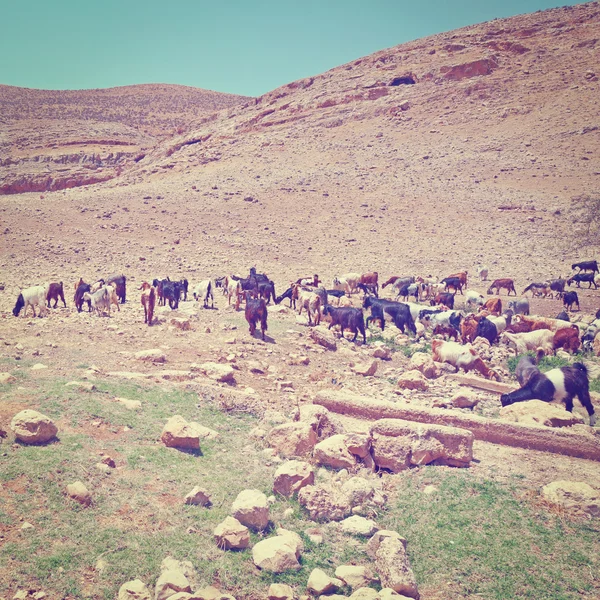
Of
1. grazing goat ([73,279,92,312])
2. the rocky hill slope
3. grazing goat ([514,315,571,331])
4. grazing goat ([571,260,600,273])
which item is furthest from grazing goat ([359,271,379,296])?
the rocky hill slope

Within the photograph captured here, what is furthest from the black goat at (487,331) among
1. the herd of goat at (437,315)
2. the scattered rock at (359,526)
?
the scattered rock at (359,526)

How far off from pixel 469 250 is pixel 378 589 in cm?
2508

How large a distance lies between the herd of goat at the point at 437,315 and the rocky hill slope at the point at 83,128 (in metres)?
29.7

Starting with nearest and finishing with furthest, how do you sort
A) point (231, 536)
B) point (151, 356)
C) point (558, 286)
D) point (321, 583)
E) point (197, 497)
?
point (321, 583), point (231, 536), point (197, 497), point (151, 356), point (558, 286)

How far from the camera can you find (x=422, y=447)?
23.2 ft

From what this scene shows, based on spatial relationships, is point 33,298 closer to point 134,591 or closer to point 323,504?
point 323,504

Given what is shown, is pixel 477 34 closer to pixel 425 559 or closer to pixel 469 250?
pixel 469 250

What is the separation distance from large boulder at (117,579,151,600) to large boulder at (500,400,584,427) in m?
6.17

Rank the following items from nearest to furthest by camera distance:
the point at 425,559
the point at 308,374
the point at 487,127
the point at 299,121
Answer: the point at 425,559 < the point at 308,374 < the point at 487,127 < the point at 299,121

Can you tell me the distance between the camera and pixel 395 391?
403 inches

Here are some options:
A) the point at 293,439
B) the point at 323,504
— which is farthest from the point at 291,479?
the point at 293,439

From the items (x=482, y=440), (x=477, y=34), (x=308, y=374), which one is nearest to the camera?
(x=482, y=440)

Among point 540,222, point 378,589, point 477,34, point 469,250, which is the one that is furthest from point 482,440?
point 477,34

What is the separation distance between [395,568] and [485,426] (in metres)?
3.66
